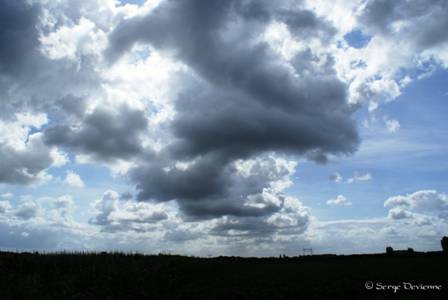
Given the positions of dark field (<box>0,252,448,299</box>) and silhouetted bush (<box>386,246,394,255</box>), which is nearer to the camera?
dark field (<box>0,252,448,299</box>)

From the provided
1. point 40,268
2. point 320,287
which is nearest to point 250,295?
point 320,287

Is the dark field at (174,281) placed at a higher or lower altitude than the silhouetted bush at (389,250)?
lower

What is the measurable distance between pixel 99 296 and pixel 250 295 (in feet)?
46.2

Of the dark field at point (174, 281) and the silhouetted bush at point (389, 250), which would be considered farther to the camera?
the silhouetted bush at point (389, 250)

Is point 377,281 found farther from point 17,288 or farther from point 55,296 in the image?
point 17,288

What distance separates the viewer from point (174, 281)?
44719 mm

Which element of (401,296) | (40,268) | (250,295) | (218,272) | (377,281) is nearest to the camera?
(401,296)

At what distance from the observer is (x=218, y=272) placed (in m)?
52.8

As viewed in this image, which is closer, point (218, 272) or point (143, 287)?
point (143, 287)

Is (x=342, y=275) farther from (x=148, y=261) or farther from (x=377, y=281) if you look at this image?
(x=148, y=261)

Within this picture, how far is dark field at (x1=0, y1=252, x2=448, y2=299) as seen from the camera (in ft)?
116

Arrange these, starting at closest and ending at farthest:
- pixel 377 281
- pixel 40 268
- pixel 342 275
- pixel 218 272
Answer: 1. pixel 377 281
2. pixel 342 275
3. pixel 40 268
4. pixel 218 272

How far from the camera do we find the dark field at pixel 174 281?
35219mm

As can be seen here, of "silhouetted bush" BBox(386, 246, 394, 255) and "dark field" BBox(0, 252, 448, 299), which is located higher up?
"silhouetted bush" BBox(386, 246, 394, 255)
